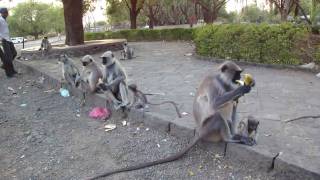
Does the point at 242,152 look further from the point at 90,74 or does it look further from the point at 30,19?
the point at 30,19

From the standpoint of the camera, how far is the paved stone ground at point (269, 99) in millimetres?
3914

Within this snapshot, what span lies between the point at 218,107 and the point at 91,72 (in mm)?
3170

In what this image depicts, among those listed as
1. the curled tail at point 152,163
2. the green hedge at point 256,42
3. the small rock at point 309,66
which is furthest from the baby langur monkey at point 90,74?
the small rock at point 309,66

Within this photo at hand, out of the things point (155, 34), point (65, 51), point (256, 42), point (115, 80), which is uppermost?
point (155, 34)

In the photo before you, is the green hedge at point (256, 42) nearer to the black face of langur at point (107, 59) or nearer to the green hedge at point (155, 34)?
the black face of langur at point (107, 59)

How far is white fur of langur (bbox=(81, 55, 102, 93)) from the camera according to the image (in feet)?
20.2

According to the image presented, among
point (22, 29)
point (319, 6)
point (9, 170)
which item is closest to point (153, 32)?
point (319, 6)

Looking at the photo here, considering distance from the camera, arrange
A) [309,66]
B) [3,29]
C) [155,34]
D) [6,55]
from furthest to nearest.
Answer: [155,34]
[6,55]
[3,29]
[309,66]

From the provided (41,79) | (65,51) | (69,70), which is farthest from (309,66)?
(65,51)

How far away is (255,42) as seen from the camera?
9297mm

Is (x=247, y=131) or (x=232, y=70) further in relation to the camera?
(x=247, y=131)

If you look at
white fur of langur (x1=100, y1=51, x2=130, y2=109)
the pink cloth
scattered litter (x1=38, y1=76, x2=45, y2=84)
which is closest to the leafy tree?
scattered litter (x1=38, y1=76, x2=45, y2=84)

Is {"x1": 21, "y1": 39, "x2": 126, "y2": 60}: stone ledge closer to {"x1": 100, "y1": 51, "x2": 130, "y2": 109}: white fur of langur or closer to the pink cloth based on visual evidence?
the pink cloth

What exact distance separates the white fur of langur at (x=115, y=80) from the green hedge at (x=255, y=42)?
4.82 metres
